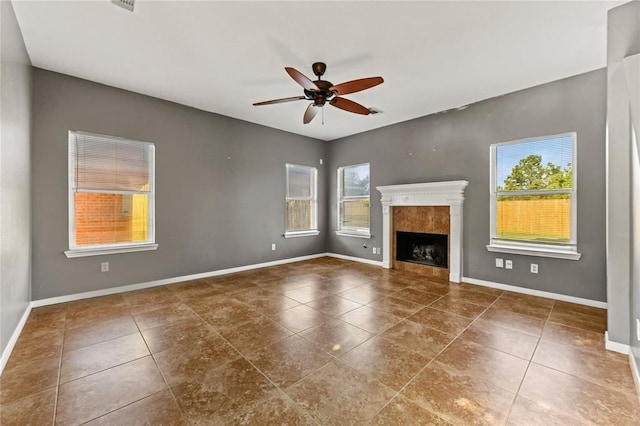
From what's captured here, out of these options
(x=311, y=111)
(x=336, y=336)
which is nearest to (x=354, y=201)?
(x=311, y=111)

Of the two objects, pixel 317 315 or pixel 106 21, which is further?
pixel 317 315

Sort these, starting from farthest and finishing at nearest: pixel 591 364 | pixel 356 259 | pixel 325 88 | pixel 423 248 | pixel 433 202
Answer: pixel 356 259 → pixel 423 248 → pixel 433 202 → pixel 325 88 → pixel 591 364

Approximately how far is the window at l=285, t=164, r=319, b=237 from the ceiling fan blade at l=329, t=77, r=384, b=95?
325 centimetres

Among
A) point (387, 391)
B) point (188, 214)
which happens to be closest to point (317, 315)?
point (387, 391)

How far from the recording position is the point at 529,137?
3.78m

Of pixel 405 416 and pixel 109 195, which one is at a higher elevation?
pixel 109 195

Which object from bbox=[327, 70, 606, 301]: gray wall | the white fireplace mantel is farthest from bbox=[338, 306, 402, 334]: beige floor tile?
bbox=[327, 70, 606, 301]: gray wall

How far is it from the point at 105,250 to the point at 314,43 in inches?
148

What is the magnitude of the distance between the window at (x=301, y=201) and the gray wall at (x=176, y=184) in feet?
0.61

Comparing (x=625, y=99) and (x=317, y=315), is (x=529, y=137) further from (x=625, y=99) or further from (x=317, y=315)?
(x=317, y=315)

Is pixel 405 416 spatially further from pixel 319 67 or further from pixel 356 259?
pixel 356 259

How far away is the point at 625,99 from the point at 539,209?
6.05 feet

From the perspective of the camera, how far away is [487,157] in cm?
418

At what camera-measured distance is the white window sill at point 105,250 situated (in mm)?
3482
